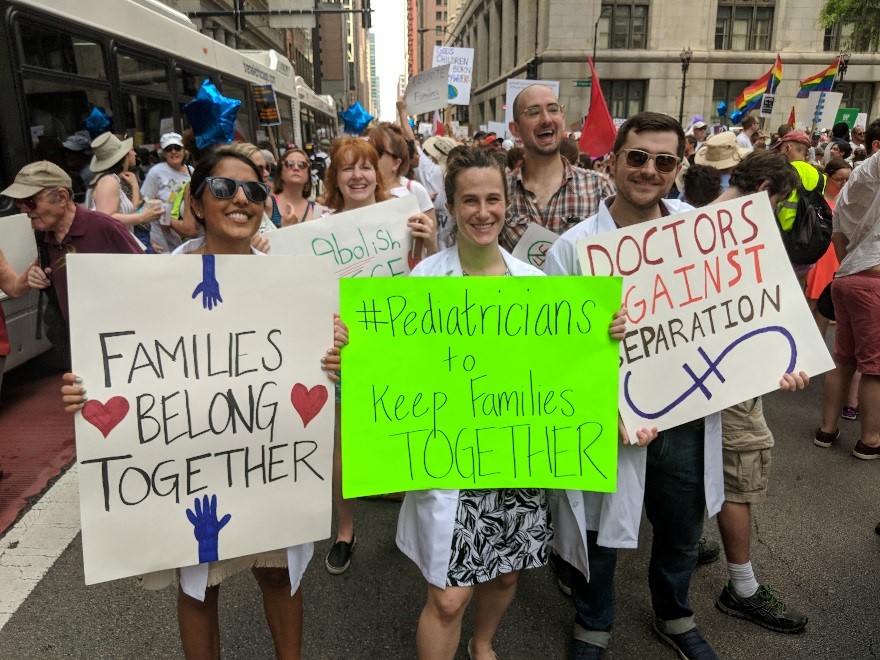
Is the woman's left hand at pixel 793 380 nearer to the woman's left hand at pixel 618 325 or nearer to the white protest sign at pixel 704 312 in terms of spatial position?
the white protest sign at pixel 704 312

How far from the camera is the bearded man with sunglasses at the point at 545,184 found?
3.19 m

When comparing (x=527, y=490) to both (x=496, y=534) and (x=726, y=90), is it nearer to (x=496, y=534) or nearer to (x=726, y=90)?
(x=496, y=534)

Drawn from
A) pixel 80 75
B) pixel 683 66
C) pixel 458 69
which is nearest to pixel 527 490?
pixel 80 75

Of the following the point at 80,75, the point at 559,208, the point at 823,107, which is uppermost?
the point at 823,107

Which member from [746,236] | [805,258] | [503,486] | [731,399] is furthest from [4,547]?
Answer: [805,258]

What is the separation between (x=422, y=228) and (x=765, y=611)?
2162mm

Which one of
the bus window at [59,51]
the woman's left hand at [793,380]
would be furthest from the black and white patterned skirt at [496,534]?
the bus window at [59,51]

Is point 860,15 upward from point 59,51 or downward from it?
upward

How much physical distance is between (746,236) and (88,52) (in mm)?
6247

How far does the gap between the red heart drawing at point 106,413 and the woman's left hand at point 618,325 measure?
4.73ft

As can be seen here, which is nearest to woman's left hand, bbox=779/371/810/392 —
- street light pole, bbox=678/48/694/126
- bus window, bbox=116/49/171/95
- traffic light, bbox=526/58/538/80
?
bus window, bbox=116/49/171/95

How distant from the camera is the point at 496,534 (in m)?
2.05

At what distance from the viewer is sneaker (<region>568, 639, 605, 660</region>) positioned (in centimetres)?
238

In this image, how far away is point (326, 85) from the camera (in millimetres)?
85125
